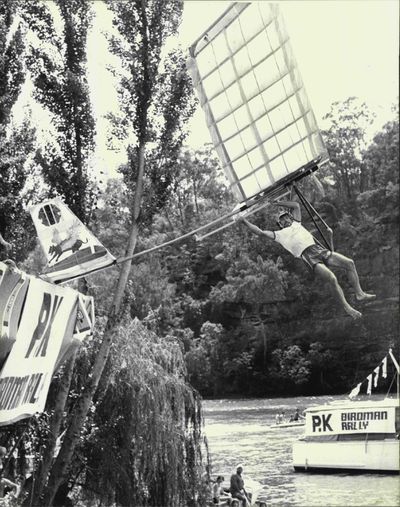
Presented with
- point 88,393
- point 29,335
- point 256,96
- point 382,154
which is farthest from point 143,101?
point 382,154

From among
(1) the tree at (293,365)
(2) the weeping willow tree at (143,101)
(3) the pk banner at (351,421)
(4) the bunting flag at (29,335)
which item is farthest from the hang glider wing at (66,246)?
(1) the tree at (293,365)

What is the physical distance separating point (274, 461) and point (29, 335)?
5454mm

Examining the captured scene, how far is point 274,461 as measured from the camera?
790cm

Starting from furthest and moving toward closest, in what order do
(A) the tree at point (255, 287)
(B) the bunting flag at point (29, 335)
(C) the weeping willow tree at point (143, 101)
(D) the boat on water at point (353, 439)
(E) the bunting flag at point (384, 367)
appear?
(A) the tree at point (255, 287)
(E) the bunting flag at point (384, 367)
(D) the boat on water at point (353, 439)
(C) the weeping willow tree at point (143, 101)
(B) the bunting flag at point (29, 335)

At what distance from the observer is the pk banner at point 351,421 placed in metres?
7.68

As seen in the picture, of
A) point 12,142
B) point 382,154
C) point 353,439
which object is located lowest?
point 353,439

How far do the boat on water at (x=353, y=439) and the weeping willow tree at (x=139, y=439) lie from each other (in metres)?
2.21

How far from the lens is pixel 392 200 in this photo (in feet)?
29.3

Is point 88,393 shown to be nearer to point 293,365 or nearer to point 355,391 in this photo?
point 355,391

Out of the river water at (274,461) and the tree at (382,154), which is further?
the tree at (382,154)

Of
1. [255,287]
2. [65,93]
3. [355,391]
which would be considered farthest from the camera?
[255,287]

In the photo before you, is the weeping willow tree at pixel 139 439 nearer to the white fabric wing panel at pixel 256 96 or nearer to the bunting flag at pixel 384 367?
the white fabric wing panel at pixel 256 96

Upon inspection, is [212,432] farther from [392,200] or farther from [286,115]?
[286,115]

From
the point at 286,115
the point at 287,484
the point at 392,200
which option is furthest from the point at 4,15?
the point at 392,200
